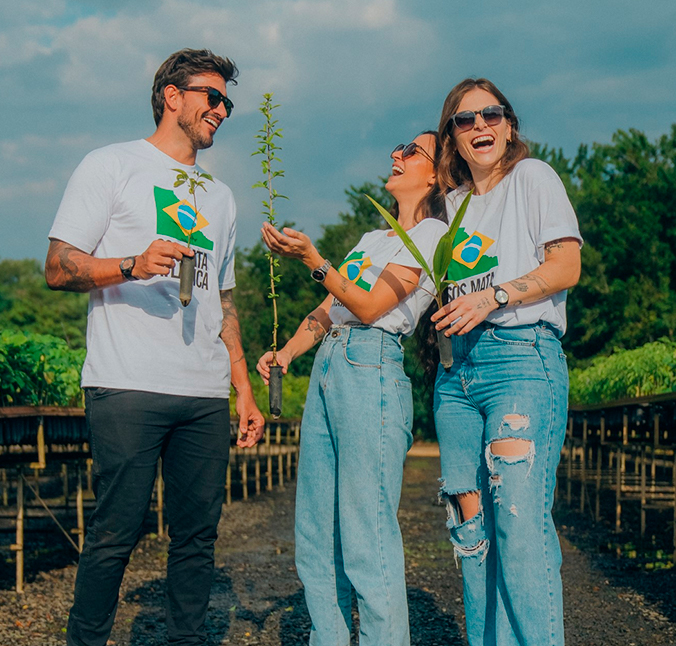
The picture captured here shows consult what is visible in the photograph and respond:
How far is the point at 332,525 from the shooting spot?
3064 mm

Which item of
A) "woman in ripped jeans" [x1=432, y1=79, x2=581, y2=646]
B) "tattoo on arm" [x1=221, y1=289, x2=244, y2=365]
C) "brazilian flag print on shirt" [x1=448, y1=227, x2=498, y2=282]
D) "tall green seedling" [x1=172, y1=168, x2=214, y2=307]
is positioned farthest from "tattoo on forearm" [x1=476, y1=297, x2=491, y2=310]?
"tattoo on arm" [x1=221, y1=289, x2=244, y2=365]

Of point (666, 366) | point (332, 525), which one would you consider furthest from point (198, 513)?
point (666, 366)

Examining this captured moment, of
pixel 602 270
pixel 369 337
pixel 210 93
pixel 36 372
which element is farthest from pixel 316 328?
pixel 602 270

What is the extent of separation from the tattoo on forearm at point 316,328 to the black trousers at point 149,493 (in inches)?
18.6

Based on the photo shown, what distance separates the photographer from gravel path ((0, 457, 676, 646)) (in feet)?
15.0

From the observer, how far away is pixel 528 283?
2727mm

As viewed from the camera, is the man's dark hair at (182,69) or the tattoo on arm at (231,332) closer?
the man's dark hair at (182,69)

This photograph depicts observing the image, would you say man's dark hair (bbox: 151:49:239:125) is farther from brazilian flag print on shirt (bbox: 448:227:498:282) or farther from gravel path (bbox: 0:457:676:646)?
gravel path (bbox: 0:457:676:646)

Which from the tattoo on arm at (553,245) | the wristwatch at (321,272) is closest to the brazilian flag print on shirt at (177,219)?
the wristwatch at (321,272)

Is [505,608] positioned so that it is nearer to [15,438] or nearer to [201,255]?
[201,255]

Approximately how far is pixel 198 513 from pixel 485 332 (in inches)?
47.5

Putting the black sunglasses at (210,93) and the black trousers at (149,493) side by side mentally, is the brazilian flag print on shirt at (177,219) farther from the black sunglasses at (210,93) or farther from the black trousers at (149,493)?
the black trousers at (149,493)

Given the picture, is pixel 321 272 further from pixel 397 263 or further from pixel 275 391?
pixel 275 391

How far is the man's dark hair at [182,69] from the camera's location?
3.26 metres
